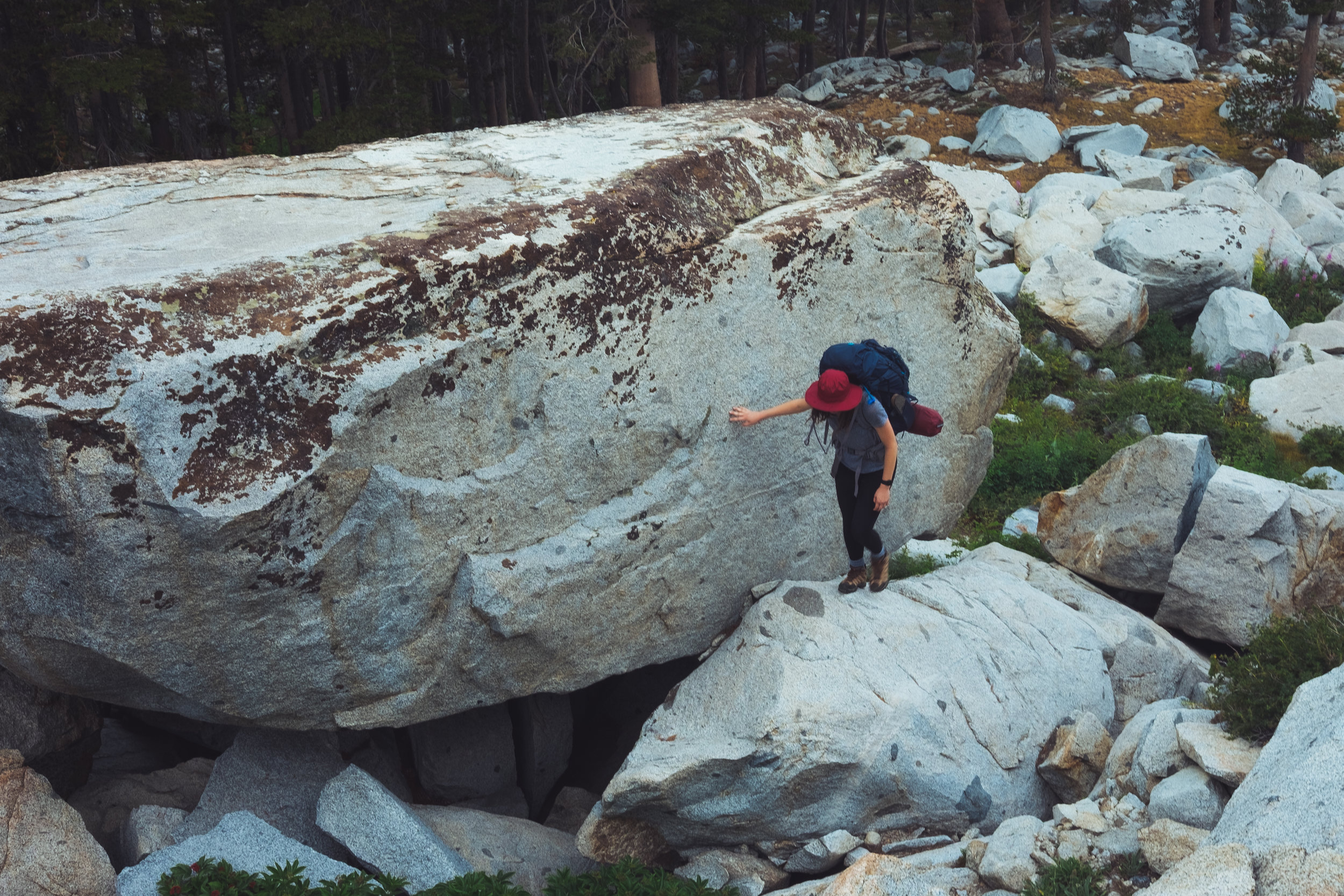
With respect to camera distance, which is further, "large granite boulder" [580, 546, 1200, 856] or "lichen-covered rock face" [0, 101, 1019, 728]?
"large granite boulder" [580, 546, 1200, 856]

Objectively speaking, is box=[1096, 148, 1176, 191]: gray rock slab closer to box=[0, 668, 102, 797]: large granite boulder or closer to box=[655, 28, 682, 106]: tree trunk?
box=[655, 28, 682, 106]: tree trunk

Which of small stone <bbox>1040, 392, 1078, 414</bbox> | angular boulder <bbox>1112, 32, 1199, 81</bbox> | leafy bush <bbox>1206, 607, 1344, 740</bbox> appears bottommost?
small stone <bbox>1040, 392, 1078, 414</bbox>

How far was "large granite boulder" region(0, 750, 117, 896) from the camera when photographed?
5.38m

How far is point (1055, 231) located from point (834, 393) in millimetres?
11328

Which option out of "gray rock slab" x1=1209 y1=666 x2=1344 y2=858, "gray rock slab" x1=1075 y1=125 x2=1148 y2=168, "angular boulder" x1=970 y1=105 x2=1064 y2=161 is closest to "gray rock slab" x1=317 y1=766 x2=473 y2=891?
"gray rock slab" x1=1209 y1=666 x2=1344 y2=858

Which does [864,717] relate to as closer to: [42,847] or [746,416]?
[746,416]

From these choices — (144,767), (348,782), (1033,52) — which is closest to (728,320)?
(348,782)

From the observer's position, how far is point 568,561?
601 cm

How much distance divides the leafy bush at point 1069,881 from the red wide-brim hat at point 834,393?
256cm

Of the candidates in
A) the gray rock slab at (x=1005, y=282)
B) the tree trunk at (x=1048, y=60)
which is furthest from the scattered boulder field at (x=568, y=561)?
the tree trunk at (x=1048, y=60)

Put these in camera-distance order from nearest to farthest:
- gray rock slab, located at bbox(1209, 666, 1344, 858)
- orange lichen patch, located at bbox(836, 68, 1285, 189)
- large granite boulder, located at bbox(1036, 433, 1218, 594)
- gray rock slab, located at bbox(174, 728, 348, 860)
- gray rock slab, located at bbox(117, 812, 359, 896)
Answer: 1. gray rock slab, located at bbox(1209, 666, 1344, 858)
2. gray rock slab, located at bbox(117, 812, 359, 896)
3. gray rock slab, located at bbox(174, 728, 348, 860)
4. large granite boulder, located at bbox(1036, 433, 1218, 594)
5. orange lichen patch, located at bbox(836, 68, 1285, 189)

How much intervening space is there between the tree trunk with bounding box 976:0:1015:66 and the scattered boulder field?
59.3 ft

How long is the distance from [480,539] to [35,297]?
7.97 ft

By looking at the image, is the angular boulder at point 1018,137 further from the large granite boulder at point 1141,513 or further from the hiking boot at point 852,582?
the hiking boot at point 852,582
